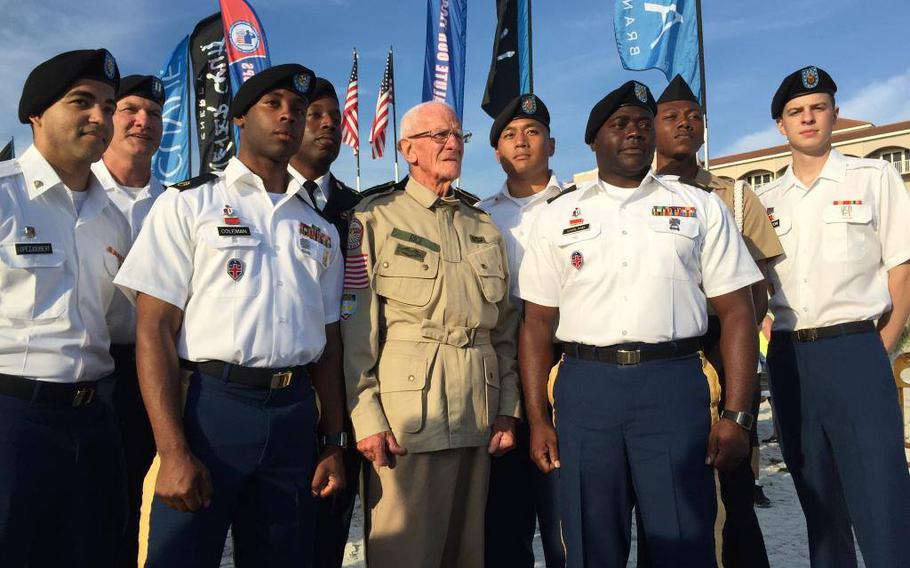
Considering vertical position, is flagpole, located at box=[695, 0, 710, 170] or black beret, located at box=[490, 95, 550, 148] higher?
flagpole, located at box=[695, 0, 710, 170]

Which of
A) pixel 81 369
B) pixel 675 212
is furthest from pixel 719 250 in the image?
pixel 81 369

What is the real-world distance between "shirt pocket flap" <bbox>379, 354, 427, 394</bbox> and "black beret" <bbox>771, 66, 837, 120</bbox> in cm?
253

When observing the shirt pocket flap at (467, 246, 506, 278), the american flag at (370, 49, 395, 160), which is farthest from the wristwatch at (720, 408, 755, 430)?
the american flag at (370, 49, 395, 160)

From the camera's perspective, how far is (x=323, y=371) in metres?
2.93

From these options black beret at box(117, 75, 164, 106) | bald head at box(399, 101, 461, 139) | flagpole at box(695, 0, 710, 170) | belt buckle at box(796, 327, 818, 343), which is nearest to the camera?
bald head at box(399, 101, 461, 139)

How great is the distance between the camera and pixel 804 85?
3.64 meters

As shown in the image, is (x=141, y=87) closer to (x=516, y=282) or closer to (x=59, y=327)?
(x=59, y=327)

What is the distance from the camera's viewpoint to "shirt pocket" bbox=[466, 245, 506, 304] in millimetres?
3199

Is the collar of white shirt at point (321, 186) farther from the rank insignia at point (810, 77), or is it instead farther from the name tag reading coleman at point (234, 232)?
the rank insignia at point (810, 77)

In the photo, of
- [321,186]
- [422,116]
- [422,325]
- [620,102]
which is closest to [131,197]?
[321,186]

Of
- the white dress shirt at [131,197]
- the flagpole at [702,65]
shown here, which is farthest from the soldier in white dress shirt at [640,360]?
the flagpole at [702,65]

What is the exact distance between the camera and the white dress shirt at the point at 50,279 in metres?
2.36

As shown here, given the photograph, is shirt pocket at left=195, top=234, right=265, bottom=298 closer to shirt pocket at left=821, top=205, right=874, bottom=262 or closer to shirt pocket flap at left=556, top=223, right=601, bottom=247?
shirt pocket flap at left=556, top=223, right=601, bottom=247

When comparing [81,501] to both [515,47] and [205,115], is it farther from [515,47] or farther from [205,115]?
[205,115]
